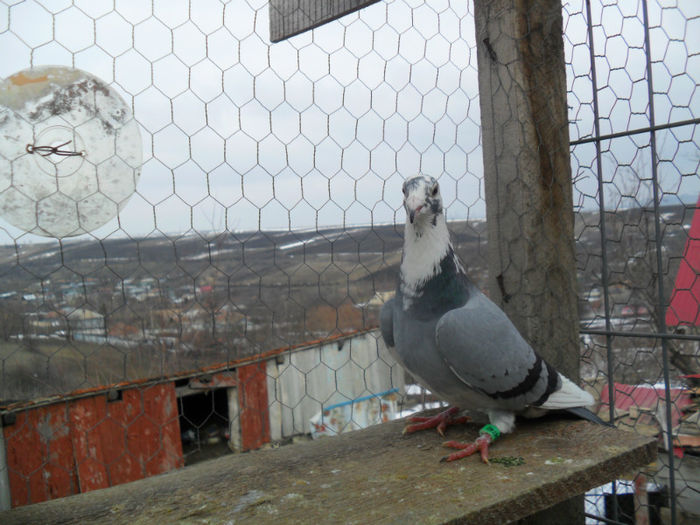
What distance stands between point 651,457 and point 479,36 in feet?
3.82

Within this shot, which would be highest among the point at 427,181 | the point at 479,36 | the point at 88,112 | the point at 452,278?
the point at 479,36

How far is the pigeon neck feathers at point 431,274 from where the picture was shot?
1329mm

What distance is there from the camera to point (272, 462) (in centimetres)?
122

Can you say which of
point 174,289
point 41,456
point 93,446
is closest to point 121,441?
point 93,446

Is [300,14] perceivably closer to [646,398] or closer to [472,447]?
[472,447]

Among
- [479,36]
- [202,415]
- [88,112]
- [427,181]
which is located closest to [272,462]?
[427,181]

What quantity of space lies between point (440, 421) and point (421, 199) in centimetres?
58

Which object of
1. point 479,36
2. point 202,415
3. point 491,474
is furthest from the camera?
point 202,415

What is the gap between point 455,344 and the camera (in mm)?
1224

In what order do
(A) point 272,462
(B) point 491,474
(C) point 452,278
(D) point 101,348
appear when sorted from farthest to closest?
(D) point 101,348 → (C) point 452,278 → (A) point 272,462 → (B) point 491,474

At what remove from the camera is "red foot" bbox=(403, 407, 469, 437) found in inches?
54.6

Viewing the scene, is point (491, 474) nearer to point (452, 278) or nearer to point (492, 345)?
point (492, 345)

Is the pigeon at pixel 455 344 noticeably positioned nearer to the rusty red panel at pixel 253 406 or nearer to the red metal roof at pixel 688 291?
the red metal roof at pixel 688 291

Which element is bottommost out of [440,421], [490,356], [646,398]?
[646,398]
